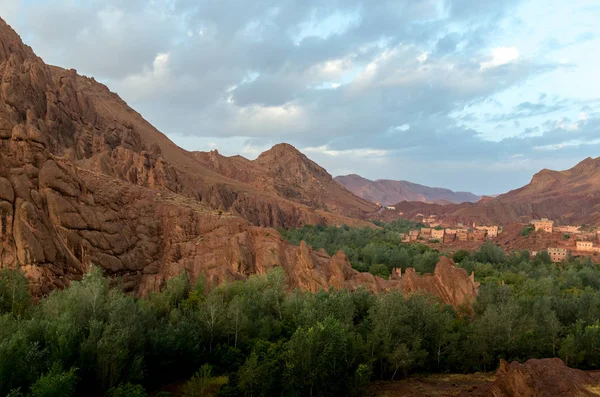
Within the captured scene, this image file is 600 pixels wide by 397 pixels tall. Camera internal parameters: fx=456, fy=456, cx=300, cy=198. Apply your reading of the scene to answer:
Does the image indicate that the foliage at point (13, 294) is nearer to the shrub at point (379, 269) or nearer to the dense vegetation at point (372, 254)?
→ the dense vegetation at point (372, 254)

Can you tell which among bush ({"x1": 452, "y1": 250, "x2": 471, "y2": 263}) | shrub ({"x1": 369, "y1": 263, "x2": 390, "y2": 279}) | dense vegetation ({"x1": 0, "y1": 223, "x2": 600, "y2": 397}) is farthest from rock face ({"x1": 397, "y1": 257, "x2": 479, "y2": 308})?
bush ({"x1": 452, "y1": 250, "x2": 471, "y2": 263})

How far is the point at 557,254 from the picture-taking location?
81.8m

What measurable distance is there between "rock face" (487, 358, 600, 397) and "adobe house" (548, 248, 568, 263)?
227 ft

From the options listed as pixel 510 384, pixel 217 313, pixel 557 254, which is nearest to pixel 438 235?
pixel 557 254

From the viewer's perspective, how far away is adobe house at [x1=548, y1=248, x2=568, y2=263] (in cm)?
8034

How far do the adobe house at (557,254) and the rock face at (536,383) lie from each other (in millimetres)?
69218

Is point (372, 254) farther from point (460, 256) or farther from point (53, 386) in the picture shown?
point (53, 386)

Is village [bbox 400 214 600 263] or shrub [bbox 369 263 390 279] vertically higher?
village [bbox 400 214 600 263]

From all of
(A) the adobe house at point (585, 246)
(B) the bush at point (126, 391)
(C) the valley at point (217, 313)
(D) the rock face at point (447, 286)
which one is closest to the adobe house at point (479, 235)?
(A) the adobe house at point (585, 246)

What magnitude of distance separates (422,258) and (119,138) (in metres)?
52.3

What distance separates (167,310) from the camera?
26.9m

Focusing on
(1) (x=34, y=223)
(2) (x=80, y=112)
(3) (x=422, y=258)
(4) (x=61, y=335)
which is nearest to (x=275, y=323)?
(4) (x=61, y=335)

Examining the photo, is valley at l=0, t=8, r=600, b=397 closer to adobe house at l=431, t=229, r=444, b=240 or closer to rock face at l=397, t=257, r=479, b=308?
rock face at l=397, t=257, r=479, b=308

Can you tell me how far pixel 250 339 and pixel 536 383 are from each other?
13968mm
